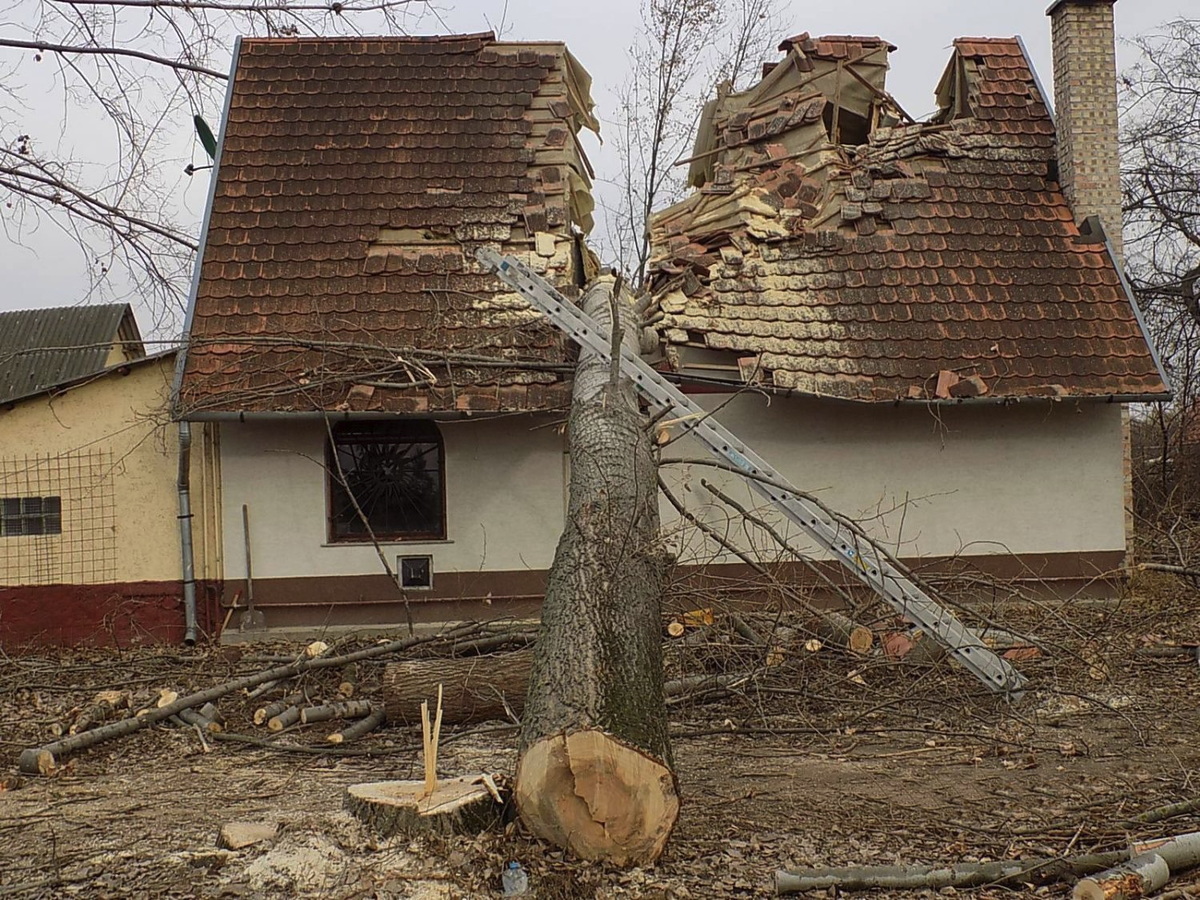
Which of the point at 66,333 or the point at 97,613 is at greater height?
the point at 66,333

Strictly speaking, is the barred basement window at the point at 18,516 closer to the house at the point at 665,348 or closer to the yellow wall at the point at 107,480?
the yellow wall at the point at 107,480

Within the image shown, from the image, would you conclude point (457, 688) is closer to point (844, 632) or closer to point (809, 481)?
point (844, 632)

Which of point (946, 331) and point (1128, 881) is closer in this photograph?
point (1128, 881)

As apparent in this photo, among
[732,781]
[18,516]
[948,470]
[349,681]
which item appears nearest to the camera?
[732,781]

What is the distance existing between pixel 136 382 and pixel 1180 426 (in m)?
13.9

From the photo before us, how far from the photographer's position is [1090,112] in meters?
11.0

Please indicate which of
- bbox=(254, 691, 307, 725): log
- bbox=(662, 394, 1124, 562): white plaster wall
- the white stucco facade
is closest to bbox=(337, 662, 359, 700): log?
bbox=(254, 691, 307, 725): log

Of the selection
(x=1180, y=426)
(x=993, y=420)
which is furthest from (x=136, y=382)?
(x=1180, y=426)

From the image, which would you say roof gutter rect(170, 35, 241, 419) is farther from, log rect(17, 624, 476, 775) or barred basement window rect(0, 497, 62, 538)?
log rect(17, 624, 476, 775)

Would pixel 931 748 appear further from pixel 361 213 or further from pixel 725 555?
pixel 361 213

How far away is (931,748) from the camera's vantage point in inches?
234

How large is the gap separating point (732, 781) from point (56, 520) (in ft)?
24.2

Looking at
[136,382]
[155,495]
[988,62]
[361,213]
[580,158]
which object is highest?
[988,62]

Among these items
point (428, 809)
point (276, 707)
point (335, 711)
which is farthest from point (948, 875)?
point (276, 707)
